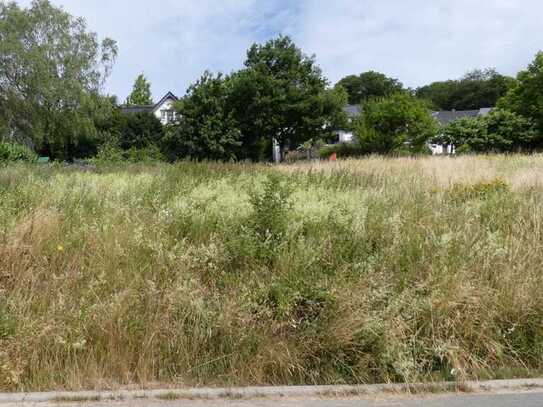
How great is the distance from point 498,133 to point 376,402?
33.5 metres

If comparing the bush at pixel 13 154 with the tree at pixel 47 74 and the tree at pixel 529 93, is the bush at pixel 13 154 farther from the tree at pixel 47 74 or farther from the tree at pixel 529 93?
the tree at pixel 529 93

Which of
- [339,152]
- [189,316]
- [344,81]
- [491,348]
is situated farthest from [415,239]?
[344,81]

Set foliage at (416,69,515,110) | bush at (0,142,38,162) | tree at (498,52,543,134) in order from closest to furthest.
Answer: bush at (0,142,38,162) < tree at (498,52,543,134) < foliage at (416,69,515,110)

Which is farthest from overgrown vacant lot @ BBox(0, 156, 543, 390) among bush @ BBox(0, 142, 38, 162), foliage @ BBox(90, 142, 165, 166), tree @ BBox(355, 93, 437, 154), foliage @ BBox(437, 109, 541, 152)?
foliage @ BBox(437, 109, 541, 152)

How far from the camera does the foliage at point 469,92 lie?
90.2m

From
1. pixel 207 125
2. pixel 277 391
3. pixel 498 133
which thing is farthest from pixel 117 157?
pixel 498 133

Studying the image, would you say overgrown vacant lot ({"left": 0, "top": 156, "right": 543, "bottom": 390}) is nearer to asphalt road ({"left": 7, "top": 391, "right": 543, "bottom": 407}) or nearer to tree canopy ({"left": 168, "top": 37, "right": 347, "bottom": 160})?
asphalt road ({"left": 7, "top": 391, "right": 543, "bottom": 407})

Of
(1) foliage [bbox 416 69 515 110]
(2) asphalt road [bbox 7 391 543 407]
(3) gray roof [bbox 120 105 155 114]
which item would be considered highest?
(1) foliage [bbox 416 69 515 110]

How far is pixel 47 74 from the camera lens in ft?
96.1

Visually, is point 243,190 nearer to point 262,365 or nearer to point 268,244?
point 268,244

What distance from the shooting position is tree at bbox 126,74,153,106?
236ft

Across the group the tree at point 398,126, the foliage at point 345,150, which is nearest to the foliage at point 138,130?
the foliage at point 345,150

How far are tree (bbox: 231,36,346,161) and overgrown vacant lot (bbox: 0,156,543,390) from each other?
27.1 m

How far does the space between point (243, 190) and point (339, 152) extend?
25.1 m
